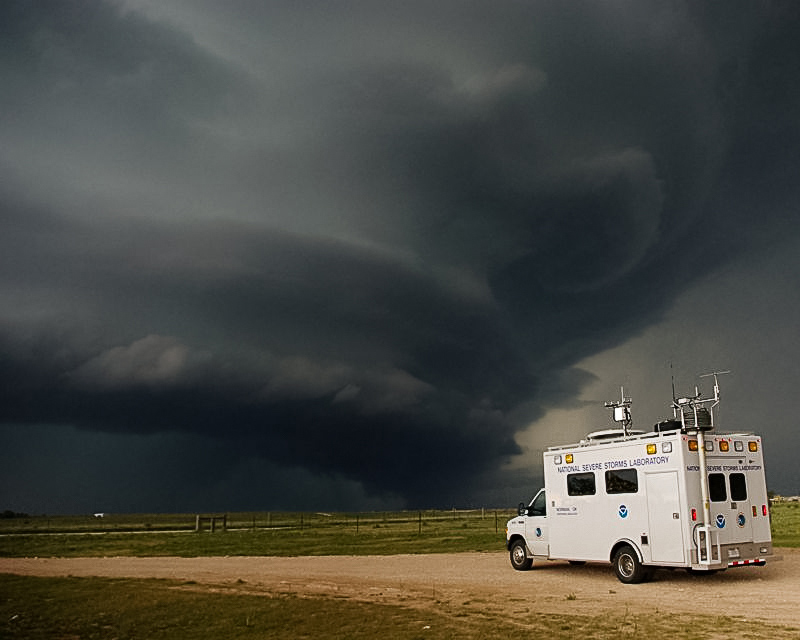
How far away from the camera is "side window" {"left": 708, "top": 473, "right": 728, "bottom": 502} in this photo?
1714 centimetres

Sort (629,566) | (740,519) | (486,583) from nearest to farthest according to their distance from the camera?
(740,519), (629,566), (486,583)

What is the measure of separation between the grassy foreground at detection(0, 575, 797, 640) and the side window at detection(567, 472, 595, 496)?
18.7 ft

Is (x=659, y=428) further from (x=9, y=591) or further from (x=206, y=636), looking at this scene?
(x=9, y=591)

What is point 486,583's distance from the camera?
59.6 ft

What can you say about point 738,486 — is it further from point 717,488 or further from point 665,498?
point 665,498

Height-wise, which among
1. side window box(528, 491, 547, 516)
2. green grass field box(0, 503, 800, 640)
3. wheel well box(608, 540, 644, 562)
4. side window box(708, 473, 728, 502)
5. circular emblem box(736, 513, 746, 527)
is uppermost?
side window box(708, 473, 728, 502)

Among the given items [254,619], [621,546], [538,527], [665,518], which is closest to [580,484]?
[621,546]

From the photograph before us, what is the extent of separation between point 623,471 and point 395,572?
24.0ft

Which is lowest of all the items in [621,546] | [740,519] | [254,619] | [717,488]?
[254,619]

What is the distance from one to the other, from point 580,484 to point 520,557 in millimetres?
3456

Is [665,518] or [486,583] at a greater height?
[665,518]

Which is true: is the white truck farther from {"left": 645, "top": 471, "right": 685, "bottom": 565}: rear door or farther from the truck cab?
the truck cab

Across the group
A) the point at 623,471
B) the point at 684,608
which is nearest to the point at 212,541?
the point at 623,471

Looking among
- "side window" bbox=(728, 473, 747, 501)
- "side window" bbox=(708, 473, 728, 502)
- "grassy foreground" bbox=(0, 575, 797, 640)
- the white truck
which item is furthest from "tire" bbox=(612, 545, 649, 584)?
"grassy foreground" bbox=(0, 575, 797, 640)
